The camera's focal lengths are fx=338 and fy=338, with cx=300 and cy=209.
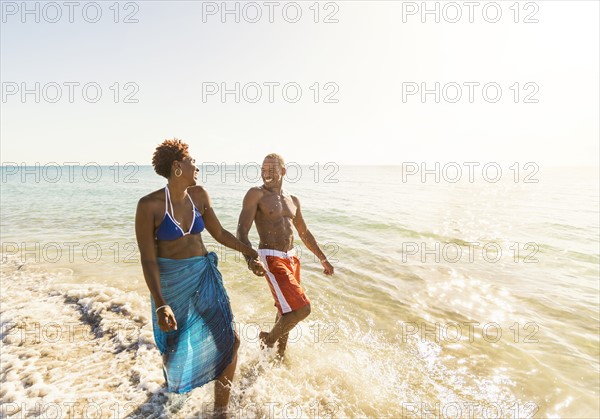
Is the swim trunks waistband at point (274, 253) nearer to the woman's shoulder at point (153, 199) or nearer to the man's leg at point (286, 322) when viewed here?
the man's leg at point (286, 322)

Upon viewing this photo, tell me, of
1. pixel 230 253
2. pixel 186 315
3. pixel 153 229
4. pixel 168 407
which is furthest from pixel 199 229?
pixel 230 253

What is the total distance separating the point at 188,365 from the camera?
3137 mm

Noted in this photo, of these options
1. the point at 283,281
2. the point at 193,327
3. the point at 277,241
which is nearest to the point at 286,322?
the point at 283,281

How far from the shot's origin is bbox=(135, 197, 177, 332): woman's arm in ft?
9.18

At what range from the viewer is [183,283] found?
309 centimetres

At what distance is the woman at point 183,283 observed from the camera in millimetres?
2869

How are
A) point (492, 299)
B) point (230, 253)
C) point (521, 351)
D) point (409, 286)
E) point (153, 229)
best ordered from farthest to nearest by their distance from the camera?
point (230, 253) → point (409, 286) → point (492, 299) → point (521, 351) → point (153, 229)

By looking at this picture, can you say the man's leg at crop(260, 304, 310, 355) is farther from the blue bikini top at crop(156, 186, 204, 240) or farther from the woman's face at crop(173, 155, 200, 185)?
the woman's face at crop(173, 155, 200, 185)

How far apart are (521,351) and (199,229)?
16.3ft

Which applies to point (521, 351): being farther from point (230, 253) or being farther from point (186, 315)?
point (230, 253)

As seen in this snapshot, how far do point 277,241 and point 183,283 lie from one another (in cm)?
151

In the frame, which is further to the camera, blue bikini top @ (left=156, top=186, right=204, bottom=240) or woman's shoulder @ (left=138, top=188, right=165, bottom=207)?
blue bikini top @ (left=156, top=186, right=204, bottom=240)

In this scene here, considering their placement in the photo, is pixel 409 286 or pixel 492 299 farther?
pixel 409 286

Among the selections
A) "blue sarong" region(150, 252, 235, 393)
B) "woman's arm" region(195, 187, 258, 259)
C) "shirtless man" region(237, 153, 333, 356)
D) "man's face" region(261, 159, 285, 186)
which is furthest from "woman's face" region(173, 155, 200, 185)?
"man's face" region(261, 159, 285, 186)
